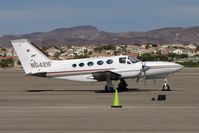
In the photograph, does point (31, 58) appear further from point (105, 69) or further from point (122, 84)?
point (122, 84)

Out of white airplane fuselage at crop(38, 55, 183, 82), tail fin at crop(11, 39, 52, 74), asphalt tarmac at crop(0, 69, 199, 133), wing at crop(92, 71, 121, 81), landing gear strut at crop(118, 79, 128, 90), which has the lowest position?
asphalt tarmac at crop(0, 69, 199, 133)

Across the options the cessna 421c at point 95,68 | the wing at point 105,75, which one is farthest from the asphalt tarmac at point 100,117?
the cessna 421c at point 95,68

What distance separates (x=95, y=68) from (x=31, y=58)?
4.14 metres

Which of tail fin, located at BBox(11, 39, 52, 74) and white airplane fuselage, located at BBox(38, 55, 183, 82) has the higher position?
tail fin, located at BBox(11, 39, 52, 74)

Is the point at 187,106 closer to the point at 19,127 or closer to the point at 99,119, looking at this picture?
the point at 99,119

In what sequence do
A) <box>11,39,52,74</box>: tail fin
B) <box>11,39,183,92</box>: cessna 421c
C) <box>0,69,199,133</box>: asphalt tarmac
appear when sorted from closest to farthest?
1. <box>0,69,199,133</box>: asphalt tarmac
2. <box>11,39,183,92</box>: cessna 421c
3. <box>11,39,52,74</box>: tail fin

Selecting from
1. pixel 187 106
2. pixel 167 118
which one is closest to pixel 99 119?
pixel 167 118

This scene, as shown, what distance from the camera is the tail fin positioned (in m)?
26.8

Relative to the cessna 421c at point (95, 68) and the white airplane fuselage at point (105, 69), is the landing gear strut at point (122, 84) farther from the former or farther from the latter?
the white airplane fuselage at point (105, 69)

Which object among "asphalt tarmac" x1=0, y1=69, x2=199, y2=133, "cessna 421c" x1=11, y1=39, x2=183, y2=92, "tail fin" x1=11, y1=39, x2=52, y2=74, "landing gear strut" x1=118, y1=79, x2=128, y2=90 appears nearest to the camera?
"asphalt tarmac" x1=0, y1=69, x2=199, y2=133

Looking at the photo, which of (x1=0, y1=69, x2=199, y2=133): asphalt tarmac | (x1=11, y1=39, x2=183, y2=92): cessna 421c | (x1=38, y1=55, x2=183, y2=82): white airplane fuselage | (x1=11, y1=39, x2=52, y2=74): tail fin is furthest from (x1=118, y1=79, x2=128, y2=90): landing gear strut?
(x1=0, y1=69, x2=199, y2=133): asphalt tarmac

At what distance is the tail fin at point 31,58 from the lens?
26.8 m

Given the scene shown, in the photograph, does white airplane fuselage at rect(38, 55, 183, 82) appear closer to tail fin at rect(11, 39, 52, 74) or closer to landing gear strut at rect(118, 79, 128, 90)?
tail fin at rect(11, 39, 52, 74)

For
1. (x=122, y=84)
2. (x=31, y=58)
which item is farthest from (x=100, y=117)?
(x=31, y=58)
